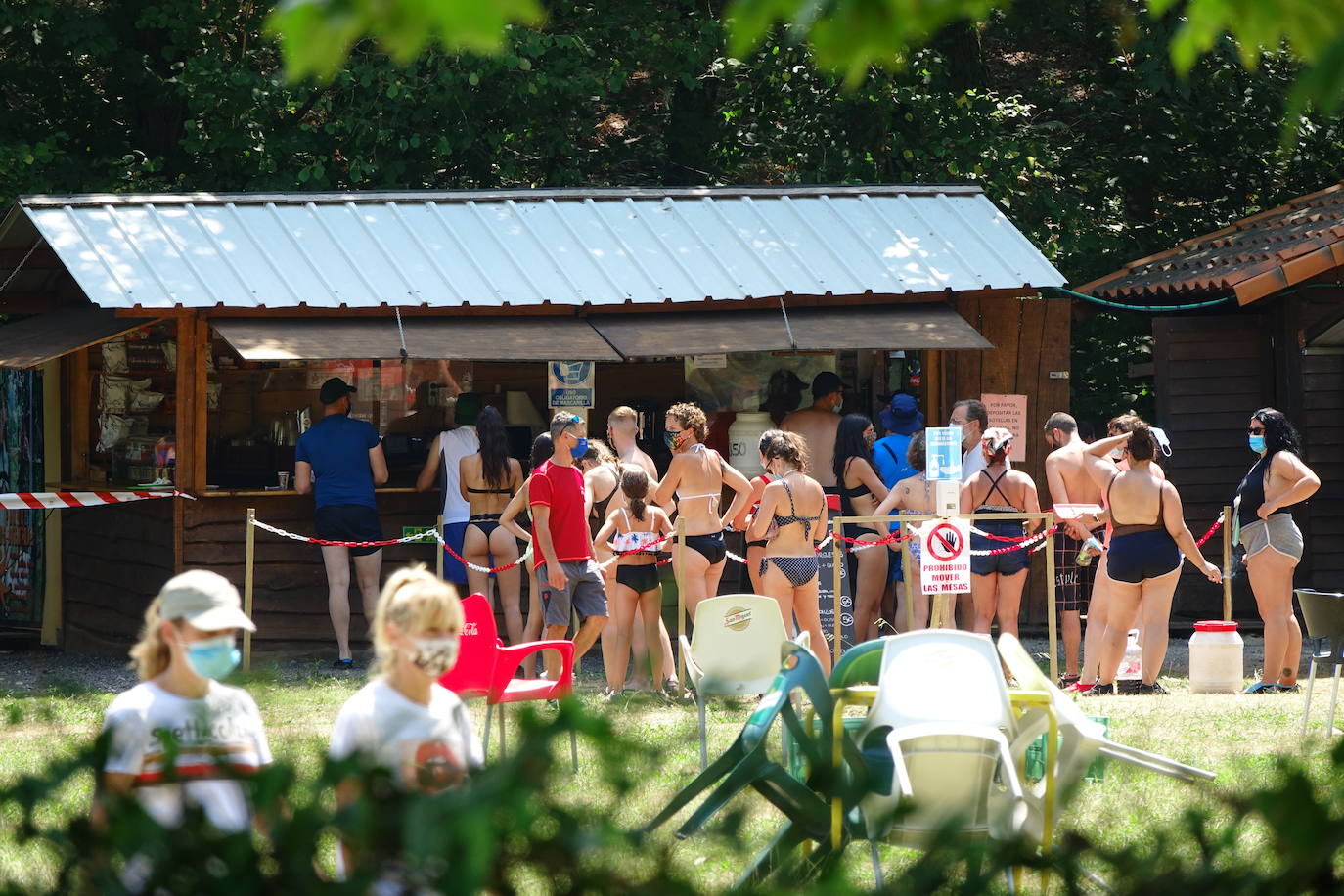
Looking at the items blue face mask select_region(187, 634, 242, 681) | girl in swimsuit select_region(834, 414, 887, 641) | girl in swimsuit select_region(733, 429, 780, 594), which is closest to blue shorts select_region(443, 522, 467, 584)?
girl in swimsuit select_region(733, 429, 780, 594)

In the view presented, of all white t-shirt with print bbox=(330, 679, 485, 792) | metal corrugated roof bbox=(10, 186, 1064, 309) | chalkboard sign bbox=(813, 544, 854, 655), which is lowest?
chalkboard sign bbox=(813, 544, 854, 655)

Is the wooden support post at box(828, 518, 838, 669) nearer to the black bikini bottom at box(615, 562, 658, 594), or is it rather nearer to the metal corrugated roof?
the black bikini bottom at box(615, 562, 658, 594)

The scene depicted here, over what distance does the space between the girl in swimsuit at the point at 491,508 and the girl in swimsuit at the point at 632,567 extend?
3.04ft

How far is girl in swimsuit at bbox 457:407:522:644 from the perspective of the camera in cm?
1043

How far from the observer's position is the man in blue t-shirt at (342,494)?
10820 mm

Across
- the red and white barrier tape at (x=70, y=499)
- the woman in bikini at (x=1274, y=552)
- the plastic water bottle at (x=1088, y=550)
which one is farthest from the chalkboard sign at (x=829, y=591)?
the red and white barrier tape at (x=70, y=499)

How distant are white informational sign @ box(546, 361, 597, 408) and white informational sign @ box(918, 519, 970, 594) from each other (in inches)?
121

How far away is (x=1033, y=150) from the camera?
1631cm

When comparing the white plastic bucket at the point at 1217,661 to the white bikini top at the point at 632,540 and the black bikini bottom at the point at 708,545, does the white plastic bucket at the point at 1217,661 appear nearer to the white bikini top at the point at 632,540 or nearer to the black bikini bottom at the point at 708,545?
the black bikini bottom at the point at 708,545

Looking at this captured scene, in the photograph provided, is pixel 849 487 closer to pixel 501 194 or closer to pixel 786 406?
pixel 786 406

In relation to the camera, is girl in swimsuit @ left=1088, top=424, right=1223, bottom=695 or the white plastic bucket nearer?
girl in swimsuit @ left=1088, top=424, right=1223, bottom=695

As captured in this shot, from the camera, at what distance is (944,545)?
30.4 ft

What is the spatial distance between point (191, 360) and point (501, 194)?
9.37ft

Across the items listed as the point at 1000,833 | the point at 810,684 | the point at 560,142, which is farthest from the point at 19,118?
the point at 1000,833
